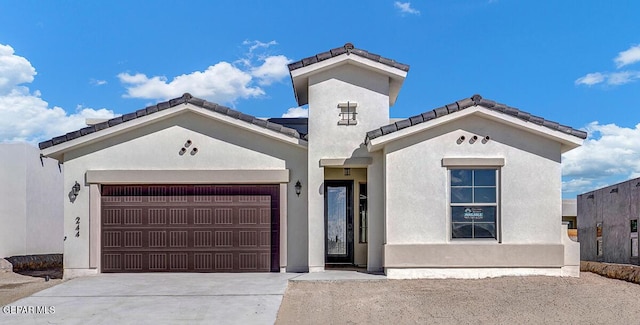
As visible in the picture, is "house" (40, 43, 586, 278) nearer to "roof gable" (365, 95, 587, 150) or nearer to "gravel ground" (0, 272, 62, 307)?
"roof gable" (365, 95, 587, 150)

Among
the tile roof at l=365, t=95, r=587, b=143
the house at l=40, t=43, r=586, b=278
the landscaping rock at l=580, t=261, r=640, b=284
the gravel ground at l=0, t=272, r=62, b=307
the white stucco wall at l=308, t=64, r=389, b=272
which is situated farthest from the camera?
the white stucco wall at l=308, t=64, r=389, b=272

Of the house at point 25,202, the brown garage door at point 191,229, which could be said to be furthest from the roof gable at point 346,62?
the house at point 25,202

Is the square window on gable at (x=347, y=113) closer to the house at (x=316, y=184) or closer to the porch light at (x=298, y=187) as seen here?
the house at (x=316, y=184)

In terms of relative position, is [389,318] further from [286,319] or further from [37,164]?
[37,164]

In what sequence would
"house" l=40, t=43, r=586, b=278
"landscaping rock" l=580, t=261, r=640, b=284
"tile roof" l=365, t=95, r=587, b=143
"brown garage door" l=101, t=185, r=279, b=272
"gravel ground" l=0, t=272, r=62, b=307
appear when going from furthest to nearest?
"brown garage door" l=101, t=185, r=279, b=272, "landscaping rock" l=580, t=261, r=640, b=284, "house" l=40, t=43, r=586, b=278, "tile roof" l=365, t=95, r=587, b=143, "gravel ground" l=0, t=272, r=62, b=307

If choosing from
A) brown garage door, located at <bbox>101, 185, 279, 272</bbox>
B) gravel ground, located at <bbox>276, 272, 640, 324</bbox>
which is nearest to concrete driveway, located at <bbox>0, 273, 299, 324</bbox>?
gravel ground, located at <bbox>276, 272, 640, 324</bbox>

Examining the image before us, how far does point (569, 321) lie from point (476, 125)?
514 centimetres

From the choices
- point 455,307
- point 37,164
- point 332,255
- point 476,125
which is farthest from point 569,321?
point 37,164

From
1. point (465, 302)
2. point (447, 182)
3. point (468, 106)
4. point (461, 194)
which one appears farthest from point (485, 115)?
point (465, 302)

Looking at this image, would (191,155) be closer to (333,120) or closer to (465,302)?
(333,120)

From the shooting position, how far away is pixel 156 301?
10969 mm

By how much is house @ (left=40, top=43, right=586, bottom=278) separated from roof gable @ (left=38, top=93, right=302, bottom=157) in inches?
1.2

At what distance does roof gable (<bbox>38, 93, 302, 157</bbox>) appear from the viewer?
14.2m

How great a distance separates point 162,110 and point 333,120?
161 inches
